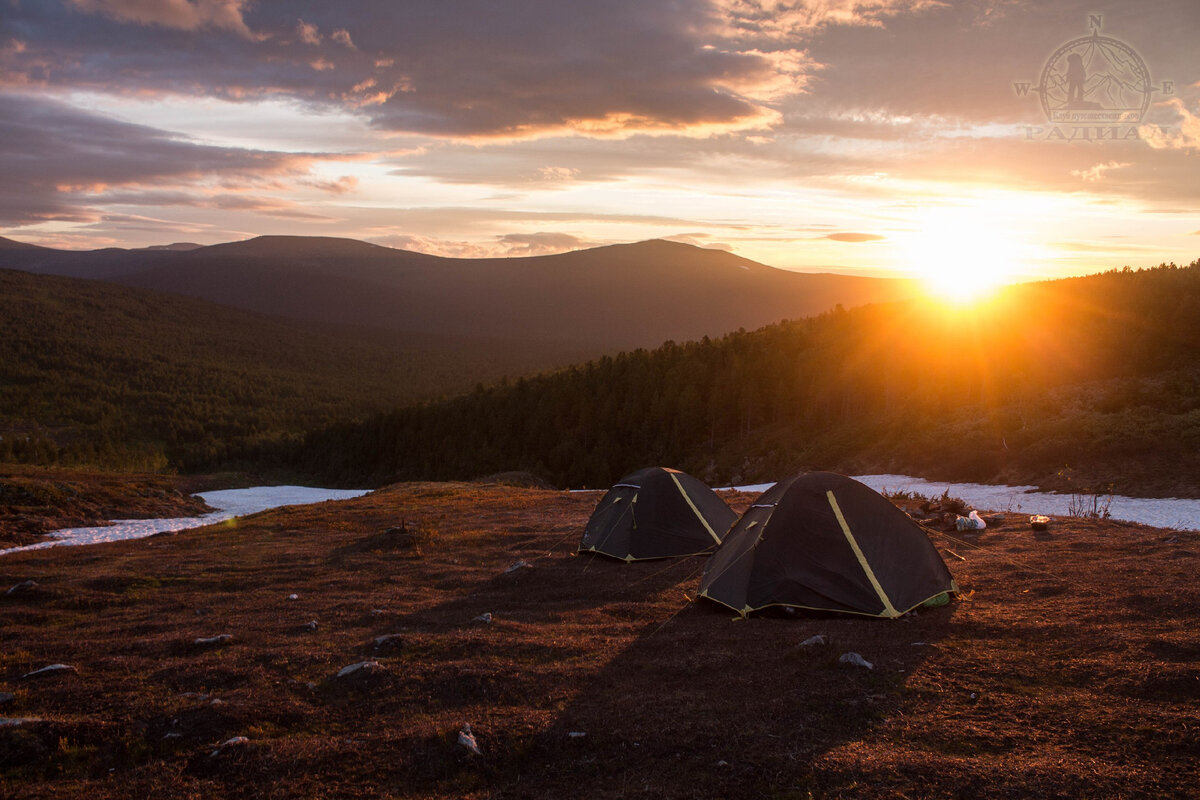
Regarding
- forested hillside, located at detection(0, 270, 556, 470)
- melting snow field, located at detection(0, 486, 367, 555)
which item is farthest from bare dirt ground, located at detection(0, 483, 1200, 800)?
forested hillside, located at detection(0, 270, 556, 470)

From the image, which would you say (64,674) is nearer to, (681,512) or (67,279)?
(681,512)

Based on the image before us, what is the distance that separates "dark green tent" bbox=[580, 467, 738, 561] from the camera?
43.1ft

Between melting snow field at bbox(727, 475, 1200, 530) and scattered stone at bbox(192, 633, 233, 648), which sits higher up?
melting snow field at bbox(727, 475, 1200, 530)

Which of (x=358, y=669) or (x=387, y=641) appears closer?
(x=358, y=669)

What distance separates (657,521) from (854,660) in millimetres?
6324

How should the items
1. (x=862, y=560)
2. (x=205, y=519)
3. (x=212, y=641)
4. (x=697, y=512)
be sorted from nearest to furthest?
1. (x=212, y=641)
2. (x=862, y=560)
3. (x=697, y=512)
4. (x=205, y=519)

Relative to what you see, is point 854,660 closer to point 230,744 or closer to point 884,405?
point 230,744

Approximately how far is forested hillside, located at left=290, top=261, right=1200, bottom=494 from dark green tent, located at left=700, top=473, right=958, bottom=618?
15493 mm

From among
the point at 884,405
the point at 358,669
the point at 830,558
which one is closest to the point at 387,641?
the point at 358,669

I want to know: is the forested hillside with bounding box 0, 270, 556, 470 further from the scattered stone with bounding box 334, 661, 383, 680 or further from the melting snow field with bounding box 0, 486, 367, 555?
the scattered stone with bounding box 334, 661, 383, 680

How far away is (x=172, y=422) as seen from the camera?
7431 centimetres

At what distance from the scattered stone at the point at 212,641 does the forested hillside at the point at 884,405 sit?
2315cm

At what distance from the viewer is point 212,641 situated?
342 inches

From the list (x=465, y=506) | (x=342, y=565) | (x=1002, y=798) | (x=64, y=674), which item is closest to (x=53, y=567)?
(x=342, y=565)
